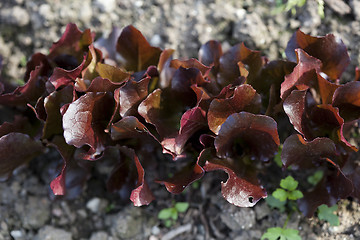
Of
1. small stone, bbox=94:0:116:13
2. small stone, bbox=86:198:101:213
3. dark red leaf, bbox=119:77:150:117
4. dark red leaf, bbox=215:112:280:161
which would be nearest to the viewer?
dark red leaf, bbox=215:112:280:161

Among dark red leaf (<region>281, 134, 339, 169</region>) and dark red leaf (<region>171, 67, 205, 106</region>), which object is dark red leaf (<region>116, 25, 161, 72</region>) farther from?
dark red leaf (<region>281, 134, 339, 169</region>)

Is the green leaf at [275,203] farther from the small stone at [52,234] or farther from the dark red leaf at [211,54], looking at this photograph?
the small stone at [52,234]

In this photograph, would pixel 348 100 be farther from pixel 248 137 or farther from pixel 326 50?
pixel 248 137

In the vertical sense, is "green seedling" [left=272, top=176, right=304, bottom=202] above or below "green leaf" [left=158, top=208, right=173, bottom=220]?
above

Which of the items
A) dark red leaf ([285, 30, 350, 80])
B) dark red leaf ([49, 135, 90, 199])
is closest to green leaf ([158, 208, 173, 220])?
dark red leaf ([49, 135, 90, 199])

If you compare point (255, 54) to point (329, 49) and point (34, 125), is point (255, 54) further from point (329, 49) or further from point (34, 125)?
point (34, 125)

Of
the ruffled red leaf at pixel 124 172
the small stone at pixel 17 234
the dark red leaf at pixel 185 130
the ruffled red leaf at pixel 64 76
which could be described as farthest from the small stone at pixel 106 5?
the small stone at pixel 17 234
